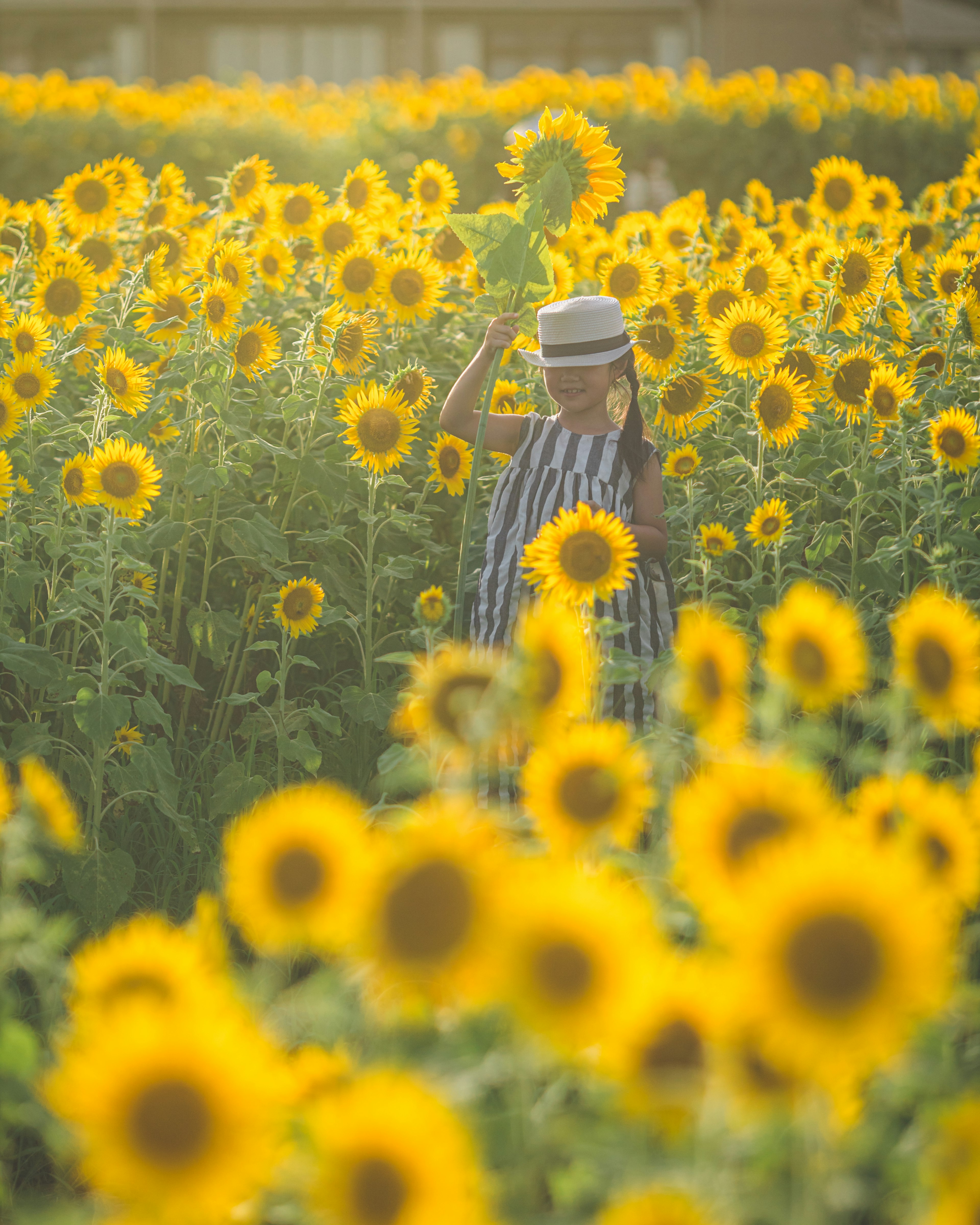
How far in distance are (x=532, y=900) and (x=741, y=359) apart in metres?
2.54

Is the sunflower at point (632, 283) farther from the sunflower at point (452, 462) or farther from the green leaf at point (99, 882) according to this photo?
the green leaf at point (99, 882)

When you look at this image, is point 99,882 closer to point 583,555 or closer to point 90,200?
point 583,555

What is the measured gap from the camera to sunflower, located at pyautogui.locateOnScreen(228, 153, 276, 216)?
416 centimetres

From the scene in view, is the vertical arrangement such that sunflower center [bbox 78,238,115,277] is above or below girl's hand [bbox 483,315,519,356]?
above

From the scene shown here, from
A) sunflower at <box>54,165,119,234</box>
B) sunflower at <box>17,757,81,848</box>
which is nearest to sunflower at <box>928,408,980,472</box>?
sunflower at <box>17,757,81,848</box>

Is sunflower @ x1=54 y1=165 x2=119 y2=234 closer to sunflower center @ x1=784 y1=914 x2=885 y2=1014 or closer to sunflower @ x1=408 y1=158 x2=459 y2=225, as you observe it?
sunflower @ x1=408 y1=158 x2=459 y2=225

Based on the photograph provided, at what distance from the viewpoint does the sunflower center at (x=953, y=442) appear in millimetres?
2840

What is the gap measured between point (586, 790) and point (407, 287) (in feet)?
8.45

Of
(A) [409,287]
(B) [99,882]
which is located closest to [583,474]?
(A) [409,287]

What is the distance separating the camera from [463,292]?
166 inches

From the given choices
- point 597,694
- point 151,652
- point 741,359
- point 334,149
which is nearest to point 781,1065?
point 597,694

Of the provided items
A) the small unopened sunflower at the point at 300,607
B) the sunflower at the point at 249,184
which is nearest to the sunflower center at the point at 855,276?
the small unopened sunflower at the point at 300,607

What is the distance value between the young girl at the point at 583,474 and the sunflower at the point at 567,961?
74.1 inches

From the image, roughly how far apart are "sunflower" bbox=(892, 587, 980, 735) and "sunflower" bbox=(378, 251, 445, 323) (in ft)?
7.94
